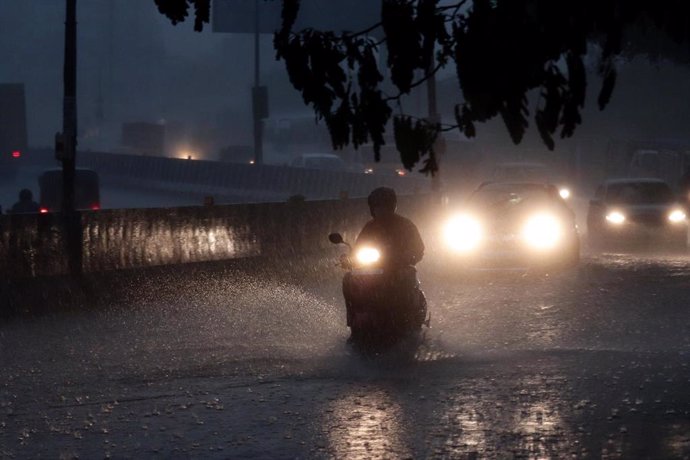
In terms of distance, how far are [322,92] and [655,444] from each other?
2882 mm

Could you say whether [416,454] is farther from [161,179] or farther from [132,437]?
[161,179]

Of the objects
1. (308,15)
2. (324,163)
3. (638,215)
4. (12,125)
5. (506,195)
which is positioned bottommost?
(638,215)

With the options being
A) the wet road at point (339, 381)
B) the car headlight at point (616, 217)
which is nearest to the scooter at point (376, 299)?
the wet road at point (339, 381)

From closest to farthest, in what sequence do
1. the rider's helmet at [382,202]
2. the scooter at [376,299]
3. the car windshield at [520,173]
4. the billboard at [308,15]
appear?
the scooter at [376,299], the rider's helmet at [382,202], the car windshield at [520,173], the billboard at [308,15]

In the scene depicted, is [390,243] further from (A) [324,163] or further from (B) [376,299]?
(A) [324,163]

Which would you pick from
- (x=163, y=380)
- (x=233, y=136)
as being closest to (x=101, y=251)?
(x=163, y=380)

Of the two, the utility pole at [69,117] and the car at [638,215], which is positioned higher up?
the utility pole at [69,117]

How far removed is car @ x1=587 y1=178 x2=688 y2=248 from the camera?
1156 inches

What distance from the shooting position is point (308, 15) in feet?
243

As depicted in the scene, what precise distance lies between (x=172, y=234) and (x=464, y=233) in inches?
185

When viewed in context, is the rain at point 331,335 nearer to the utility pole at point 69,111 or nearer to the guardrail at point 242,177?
the utility pole at point 69,111

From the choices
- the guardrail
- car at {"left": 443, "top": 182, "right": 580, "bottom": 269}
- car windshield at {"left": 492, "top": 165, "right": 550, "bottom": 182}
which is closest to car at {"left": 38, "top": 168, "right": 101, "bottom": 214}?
car at {"left": 443, "top": 182, "right": 580, "bottom": 269}

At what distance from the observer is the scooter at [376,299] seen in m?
13.4

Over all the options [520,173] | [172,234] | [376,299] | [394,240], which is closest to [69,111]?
[172,234]
